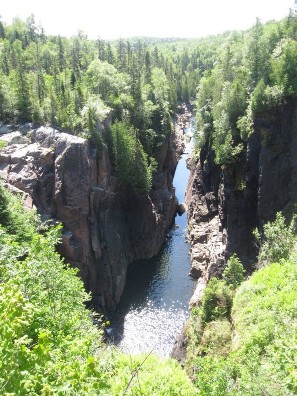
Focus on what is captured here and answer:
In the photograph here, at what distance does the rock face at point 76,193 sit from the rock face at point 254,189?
11.8 meters

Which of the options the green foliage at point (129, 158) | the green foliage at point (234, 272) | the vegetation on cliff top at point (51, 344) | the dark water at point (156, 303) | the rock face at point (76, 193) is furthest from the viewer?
the green foliage at point (129, 158)

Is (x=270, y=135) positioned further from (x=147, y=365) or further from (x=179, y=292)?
(x=147, y=365)

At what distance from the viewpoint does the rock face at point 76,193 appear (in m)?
Result: 42.5

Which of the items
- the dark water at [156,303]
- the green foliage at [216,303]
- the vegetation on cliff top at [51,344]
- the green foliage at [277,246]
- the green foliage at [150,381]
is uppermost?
the vegetation on cliff top at [51,344]

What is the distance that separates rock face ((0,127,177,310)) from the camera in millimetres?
42469

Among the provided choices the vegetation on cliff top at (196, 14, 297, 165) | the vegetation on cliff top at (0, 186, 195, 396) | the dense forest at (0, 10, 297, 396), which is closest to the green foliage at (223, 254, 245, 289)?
the dense forest at (0, 10, 297, 396)

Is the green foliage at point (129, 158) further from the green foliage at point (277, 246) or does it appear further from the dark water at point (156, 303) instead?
the green foliage at point (277, 246)

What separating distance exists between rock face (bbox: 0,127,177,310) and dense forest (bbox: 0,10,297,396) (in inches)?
116

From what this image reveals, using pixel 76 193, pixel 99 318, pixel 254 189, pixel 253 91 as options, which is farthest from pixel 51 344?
pixel 253 91

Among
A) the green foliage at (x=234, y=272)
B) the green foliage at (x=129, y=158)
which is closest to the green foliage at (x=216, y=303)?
the green foliage at (x=234, y=272)

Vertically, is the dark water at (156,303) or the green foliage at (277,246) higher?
the green foliage at (277,246)

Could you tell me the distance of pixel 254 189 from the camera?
4447 centimetres

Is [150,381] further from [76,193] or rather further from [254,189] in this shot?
[254,189]

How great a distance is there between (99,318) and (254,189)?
956 inches
